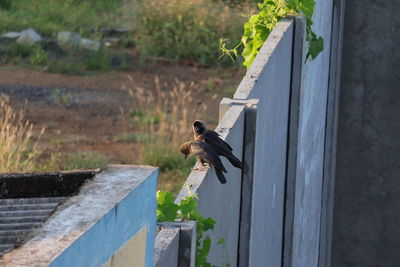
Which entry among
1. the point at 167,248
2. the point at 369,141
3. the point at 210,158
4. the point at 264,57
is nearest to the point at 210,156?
the point at 210,158

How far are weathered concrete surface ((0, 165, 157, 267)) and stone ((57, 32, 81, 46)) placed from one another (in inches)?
652

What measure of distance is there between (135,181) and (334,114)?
844 centimetres

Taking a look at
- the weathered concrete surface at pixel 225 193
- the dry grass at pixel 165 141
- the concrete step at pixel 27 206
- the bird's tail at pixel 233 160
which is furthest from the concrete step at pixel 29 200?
the dry grass at pixel 165 141

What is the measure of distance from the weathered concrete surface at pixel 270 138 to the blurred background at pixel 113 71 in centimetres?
674

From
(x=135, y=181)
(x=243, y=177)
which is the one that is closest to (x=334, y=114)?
(x=243, y=177)

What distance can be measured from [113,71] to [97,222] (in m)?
16.9

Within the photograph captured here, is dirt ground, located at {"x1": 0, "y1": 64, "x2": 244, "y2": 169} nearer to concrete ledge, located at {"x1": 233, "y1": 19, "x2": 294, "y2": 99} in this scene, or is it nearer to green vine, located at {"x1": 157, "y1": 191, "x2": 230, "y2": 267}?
concrete ledge, located at {"x1": 233, "y1": 19, "x2": 294, "y2": 99}

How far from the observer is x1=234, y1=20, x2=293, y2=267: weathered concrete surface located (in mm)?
6375

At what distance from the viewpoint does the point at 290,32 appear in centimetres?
784

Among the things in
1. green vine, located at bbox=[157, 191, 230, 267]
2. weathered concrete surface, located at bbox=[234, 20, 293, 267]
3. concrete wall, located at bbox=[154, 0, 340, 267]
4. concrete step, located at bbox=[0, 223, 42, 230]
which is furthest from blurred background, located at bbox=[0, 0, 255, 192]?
concrete step, located at bbox=[0, 223, 42, 230]

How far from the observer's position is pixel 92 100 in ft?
58.6

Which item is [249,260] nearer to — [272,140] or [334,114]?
[272,140]

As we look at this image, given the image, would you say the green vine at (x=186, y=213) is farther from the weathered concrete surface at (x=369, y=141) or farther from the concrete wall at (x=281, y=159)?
the weathered concrete surface at (x=369, y=141)

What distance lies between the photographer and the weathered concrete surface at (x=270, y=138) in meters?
6.38
